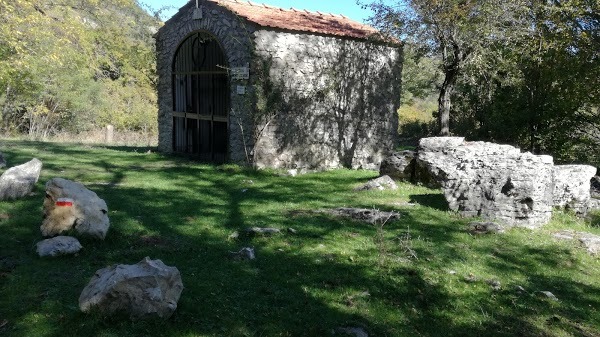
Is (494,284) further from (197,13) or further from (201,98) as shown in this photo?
(197,13)

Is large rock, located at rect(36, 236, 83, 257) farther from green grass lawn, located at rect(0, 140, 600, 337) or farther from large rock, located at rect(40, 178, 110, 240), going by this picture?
large rock, located at rect(40, 178, 110, 240)

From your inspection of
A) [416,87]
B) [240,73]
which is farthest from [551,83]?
[416,87]

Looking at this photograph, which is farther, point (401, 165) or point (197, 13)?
point (197, 13)

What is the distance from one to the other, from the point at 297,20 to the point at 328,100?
238 centimetres

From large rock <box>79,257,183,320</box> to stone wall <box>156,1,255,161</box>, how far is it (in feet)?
29.2

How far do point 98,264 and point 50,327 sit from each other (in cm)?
140

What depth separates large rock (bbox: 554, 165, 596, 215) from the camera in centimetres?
902

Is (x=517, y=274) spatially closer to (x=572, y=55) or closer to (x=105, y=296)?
(x=105, y=296)

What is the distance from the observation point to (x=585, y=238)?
7.33 meters

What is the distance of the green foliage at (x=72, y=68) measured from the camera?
1655cm

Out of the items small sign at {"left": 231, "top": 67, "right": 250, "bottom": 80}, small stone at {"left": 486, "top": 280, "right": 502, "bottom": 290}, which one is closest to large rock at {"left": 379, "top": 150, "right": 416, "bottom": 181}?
small sign at {"left": 231, "top": 67, "right": 250, "bottom": 80}

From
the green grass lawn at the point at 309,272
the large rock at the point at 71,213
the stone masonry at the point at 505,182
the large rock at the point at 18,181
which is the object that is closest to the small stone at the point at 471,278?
the green grass lawn at the point at 309,272

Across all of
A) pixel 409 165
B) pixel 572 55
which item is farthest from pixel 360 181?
pixel 572 55

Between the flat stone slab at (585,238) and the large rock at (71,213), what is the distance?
6491 mm
